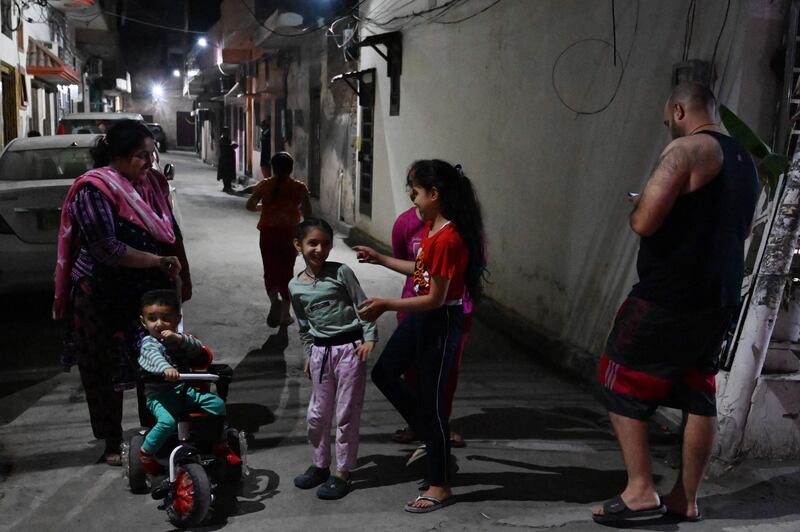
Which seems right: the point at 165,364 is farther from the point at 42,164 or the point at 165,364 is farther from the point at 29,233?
the point at 42,164

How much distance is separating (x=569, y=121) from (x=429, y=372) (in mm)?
3344

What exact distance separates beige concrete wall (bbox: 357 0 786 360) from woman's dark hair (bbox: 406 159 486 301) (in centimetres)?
→ 184

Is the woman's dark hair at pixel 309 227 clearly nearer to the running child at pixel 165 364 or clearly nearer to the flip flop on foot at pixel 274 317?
the running child at pixel 165 364

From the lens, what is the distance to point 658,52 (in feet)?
16.6

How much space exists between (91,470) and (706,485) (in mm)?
3219

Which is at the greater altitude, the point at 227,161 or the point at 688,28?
the point at 688,28

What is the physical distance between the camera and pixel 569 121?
6.17 meters

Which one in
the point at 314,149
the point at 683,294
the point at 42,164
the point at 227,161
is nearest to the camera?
the point at 683,294

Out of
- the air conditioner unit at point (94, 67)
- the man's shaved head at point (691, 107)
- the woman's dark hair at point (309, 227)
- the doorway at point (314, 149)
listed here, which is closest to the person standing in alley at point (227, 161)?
the doorway at point (314, 149)

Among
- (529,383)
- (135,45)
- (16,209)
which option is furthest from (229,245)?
(135,45)

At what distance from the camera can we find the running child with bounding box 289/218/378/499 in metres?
3.66

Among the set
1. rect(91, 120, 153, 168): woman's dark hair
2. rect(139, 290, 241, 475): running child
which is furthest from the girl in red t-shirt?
rect(91, 120, 153, 168): woman's dark hair

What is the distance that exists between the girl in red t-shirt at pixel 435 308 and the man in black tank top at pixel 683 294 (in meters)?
0.73

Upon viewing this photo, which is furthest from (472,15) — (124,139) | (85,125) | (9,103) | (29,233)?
(85,125)
